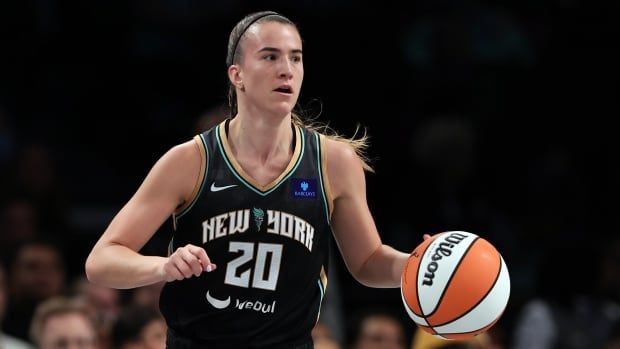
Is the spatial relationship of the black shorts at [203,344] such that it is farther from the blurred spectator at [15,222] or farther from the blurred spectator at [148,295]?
the blurred spectator at [15,222]

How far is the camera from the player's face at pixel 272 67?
15.8ft

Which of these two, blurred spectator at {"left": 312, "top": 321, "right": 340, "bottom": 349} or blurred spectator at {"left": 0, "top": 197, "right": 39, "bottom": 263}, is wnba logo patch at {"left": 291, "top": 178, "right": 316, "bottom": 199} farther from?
blurred spectator at {"left": 0, "top": 197, "right": 39, "bottom": 263}

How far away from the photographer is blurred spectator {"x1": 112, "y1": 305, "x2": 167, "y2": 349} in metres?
6.96

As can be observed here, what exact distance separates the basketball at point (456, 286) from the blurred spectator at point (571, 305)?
4.36 m

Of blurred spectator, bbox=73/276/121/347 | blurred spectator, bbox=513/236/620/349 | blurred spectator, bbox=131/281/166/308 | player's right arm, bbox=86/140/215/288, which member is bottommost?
blurred spectator, bbox=513/236/620/349

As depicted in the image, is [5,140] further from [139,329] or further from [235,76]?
[235,76]

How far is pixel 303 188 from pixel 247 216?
0.27 m

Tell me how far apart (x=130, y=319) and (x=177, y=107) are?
11.3 feet

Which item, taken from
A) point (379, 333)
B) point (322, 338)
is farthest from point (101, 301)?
point (379, 333)

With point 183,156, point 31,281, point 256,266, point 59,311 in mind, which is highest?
point 183,156

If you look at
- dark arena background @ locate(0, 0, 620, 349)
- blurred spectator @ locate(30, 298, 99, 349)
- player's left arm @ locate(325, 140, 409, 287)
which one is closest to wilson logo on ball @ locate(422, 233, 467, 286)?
player's left arm @ locate(325, 140, 409, 287)

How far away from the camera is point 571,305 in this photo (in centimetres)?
916

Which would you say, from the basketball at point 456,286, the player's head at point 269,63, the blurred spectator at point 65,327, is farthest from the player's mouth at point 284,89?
the blurred spectator at point 65,327

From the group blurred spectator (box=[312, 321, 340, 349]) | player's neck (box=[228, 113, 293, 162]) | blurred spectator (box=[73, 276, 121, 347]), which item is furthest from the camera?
blurred spectator (box=[73, 276, 121, 347])
